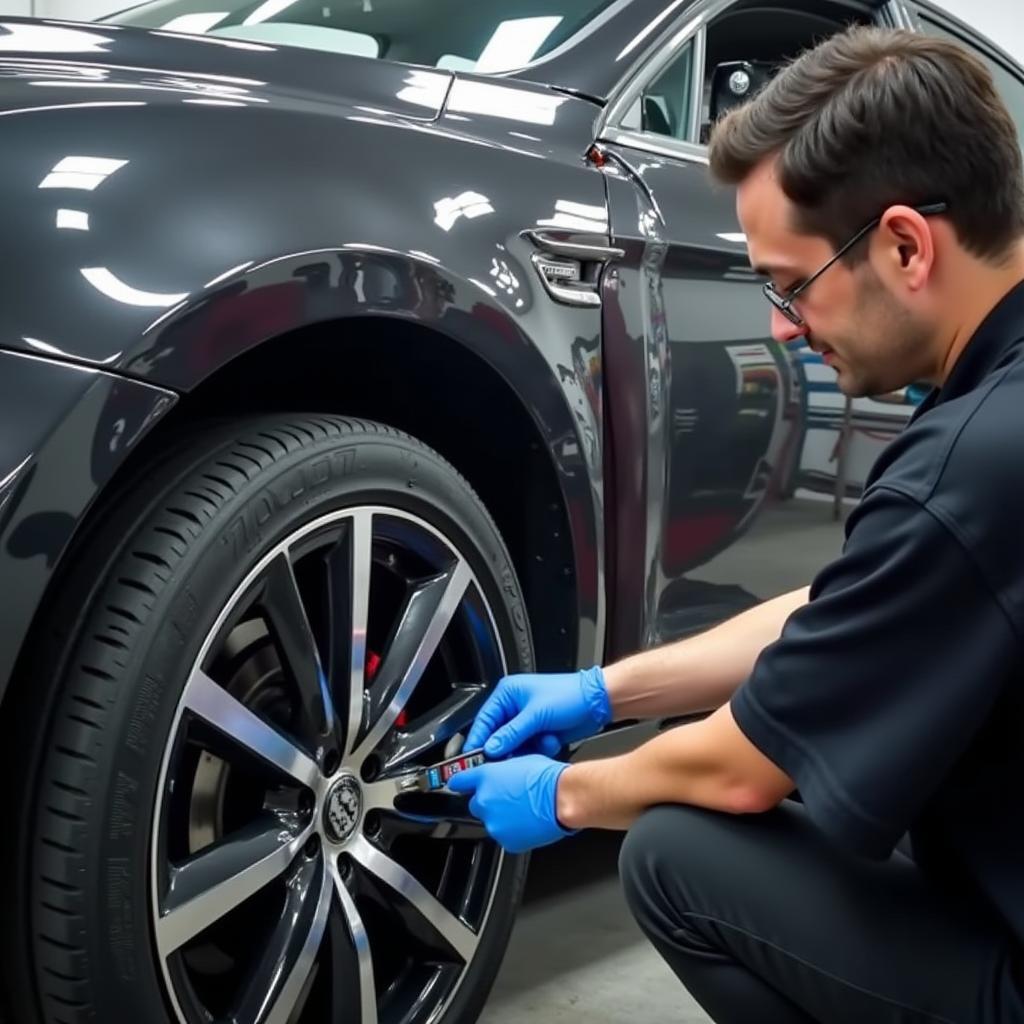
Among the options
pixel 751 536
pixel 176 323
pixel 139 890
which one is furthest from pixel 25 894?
pixel 751 536

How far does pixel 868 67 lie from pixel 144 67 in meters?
0.64

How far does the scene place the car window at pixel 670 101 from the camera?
1.84m

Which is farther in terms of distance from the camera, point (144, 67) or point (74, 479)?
point (144, 67)

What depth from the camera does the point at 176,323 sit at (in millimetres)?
1124

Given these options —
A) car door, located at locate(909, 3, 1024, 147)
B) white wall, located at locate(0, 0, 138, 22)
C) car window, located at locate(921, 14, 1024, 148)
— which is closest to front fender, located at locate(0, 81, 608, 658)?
car door, located at locate(909, 3, 1024, 147)

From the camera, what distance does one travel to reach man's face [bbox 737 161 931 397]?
1.15m

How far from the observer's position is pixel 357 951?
4.42 feet

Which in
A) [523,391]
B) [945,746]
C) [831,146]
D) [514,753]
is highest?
[831,146]

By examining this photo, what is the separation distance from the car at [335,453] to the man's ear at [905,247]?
454 mm

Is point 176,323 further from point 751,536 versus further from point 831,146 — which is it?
point 751,536

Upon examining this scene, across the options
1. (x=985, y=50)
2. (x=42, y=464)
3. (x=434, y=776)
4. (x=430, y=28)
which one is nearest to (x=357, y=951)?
(x=434, y=776)

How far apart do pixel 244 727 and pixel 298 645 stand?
0.31ft

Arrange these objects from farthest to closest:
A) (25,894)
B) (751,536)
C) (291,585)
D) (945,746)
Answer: (751,536)
(291,585)
(25,894)
(945,746)

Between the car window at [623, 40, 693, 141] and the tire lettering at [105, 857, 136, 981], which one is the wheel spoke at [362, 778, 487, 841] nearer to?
the tire lettering at [105, 857, 136, 981]
